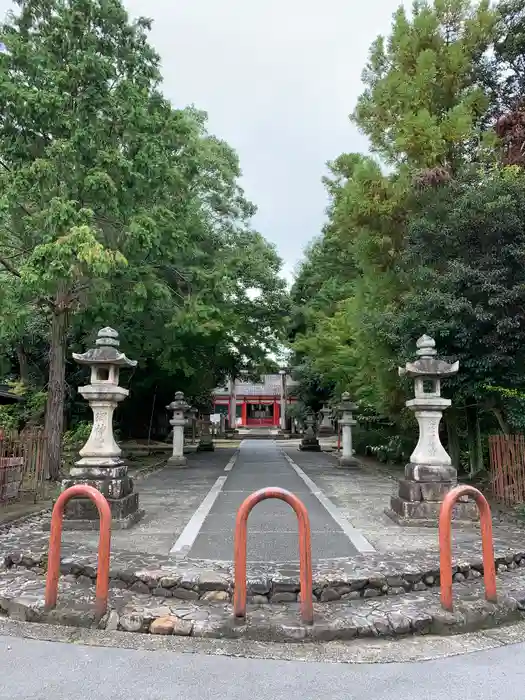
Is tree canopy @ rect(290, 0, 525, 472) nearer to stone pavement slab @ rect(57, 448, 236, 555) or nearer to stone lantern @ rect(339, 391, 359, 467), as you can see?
stone lantern @ rect(339, 391, 359, 467)

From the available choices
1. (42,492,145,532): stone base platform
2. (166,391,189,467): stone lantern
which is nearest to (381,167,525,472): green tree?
(42,492,145,532): stone base platform

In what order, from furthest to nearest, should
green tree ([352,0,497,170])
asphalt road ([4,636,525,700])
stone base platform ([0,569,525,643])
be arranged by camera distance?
green tree ([352,0,497,170]), stone base platform ([0,569,525,643]), asphalt road ([4,636,525,700])

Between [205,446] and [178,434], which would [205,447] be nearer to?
[205,446]

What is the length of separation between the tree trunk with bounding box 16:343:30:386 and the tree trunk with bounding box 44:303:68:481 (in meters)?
9.40

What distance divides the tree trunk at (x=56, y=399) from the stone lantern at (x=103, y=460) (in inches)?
126

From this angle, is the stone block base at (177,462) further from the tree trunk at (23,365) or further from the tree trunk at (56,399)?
the tree trunk at (23,365)

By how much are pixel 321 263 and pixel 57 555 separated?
2391 cm

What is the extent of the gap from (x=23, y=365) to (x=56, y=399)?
10.3m

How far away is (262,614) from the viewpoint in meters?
4.56

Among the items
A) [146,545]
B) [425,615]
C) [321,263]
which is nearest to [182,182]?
[146,545]

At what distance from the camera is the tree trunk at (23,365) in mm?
20281

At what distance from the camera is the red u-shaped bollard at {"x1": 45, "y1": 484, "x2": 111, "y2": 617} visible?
4500 mm

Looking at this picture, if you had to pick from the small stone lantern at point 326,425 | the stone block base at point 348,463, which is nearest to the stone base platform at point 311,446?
the stone block base at point 348,463

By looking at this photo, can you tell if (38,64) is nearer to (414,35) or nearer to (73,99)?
(73,99)
